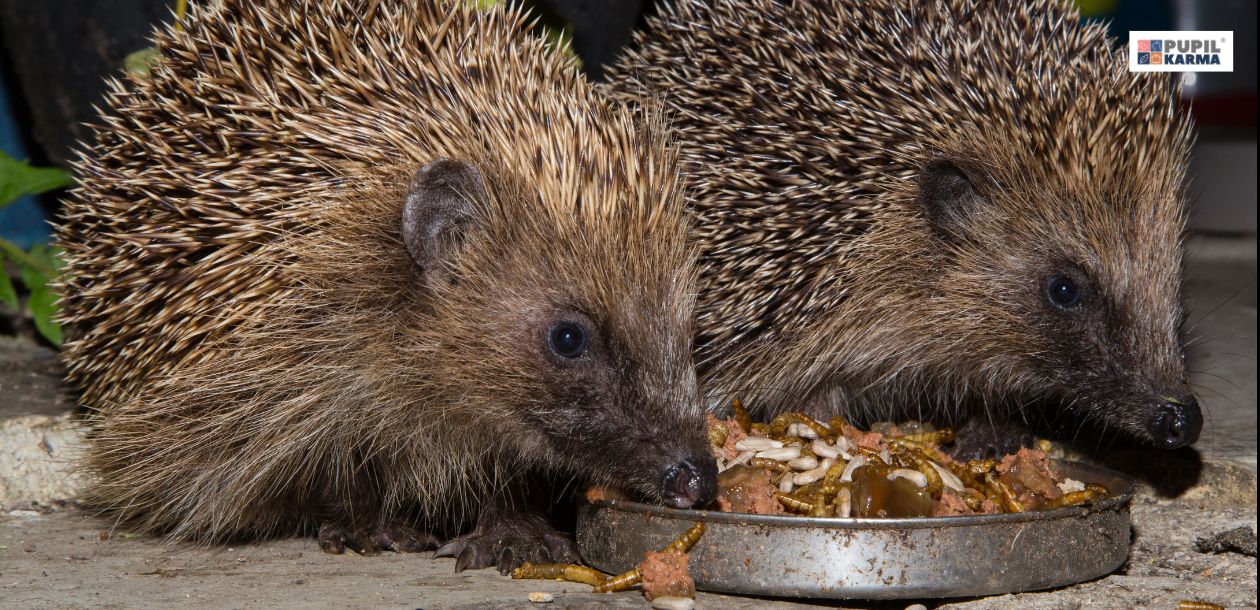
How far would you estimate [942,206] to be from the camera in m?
4.46

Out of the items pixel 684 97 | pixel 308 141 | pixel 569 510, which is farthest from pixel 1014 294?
pixel 308 141

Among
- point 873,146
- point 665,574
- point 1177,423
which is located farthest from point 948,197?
point 665,574

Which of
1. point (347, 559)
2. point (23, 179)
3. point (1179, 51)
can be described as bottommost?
point (347, 559)

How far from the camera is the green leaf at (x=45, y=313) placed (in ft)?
17.6

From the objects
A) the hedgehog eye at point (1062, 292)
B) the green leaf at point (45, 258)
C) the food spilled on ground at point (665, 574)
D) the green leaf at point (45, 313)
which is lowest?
the food spilled on ground at point (665, 574)

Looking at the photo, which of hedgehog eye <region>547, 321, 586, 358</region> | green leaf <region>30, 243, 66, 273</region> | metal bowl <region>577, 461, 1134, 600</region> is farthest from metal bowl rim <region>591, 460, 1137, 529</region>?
green leaf <region>30, 243, 66, 273</region>

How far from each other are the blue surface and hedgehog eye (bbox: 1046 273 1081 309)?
18.1 feet

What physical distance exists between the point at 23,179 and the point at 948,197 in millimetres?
3679

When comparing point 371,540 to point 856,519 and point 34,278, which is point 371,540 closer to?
point 856,519

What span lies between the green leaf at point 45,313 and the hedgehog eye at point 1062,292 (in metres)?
3.75

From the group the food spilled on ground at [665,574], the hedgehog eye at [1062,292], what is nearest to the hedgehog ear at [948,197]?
the hedgehog eye at [1062,292]

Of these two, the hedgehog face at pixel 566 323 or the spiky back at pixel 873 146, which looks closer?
the hedgehog face at pixel 566 323

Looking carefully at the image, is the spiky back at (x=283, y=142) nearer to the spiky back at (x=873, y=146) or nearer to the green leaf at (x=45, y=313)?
the spiky back at (x=873, y=146)

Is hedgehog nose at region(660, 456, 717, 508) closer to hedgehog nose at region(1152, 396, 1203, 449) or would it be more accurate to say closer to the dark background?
hedgehog nose at region(1152, 396, 1203, 449)
